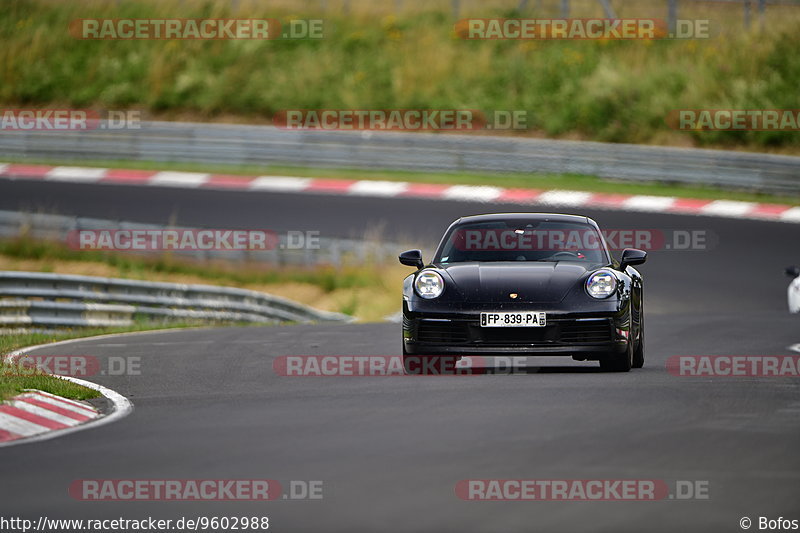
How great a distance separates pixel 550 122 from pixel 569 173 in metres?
5.31

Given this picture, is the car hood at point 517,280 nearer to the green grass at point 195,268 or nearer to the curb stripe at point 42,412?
the curb stripe at point 42,412

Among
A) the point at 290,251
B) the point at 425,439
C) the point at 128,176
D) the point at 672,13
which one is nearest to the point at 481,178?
the point at 128,176

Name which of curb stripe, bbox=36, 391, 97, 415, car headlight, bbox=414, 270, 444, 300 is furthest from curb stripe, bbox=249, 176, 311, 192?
curb stripe, bbox=36, 391, 97, 415

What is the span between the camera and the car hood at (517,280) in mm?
10484

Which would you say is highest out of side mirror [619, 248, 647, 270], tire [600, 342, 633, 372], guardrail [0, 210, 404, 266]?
guardrail [0, 210, 404, 266]

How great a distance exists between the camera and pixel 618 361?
431 inches

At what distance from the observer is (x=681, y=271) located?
21.9 metres

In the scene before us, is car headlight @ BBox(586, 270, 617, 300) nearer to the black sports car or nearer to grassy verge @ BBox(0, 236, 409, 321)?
the black sports car

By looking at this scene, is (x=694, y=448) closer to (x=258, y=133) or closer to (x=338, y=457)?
(x=338, y=457)

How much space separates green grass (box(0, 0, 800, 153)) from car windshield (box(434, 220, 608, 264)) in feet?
69.8

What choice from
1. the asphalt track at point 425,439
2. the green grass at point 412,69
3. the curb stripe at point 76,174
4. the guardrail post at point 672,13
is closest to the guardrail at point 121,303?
the asphalt track at point 425,439

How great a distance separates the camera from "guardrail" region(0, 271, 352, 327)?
58.4 feet

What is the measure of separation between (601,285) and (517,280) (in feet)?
2.05

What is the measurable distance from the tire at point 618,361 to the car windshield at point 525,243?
0.82m
